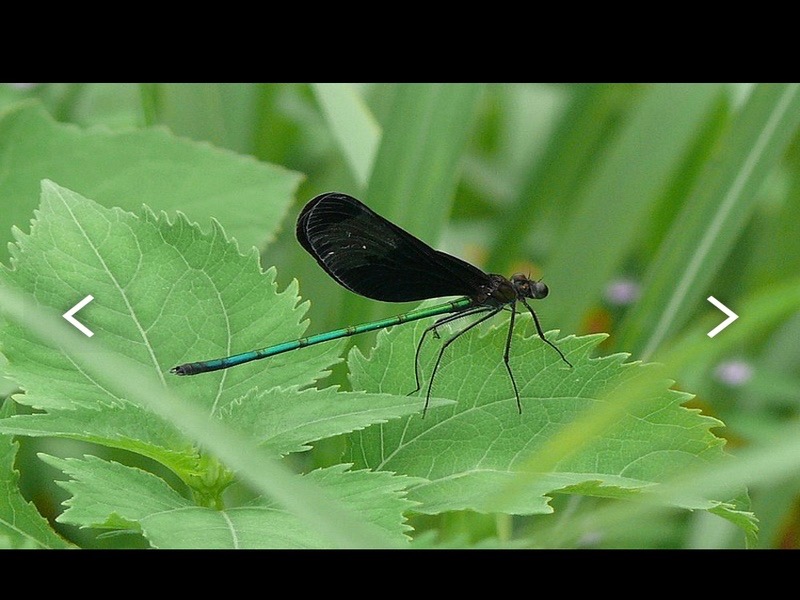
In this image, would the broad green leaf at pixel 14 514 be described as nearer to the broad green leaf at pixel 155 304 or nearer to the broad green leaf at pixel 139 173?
the broad green leaf at pixel 155 304

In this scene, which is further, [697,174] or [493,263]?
[697,174]

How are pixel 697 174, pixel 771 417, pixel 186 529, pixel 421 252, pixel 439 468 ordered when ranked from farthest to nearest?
pixel 697 174 < pixel 771 417 < pixel 421 252 < pixel 439 468 < pixel 186 529

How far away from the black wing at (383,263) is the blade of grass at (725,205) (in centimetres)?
55

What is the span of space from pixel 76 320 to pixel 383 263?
0.95 ft

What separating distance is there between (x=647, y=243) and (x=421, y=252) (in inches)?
54.2

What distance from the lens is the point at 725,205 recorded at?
4.70ft

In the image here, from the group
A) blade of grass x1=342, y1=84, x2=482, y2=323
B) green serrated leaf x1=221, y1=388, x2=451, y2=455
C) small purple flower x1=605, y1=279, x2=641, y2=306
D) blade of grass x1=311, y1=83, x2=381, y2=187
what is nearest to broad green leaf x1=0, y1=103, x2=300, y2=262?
blade of grass x1=342, y1=84, x2=482, y2=323

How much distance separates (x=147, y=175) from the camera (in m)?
1.26

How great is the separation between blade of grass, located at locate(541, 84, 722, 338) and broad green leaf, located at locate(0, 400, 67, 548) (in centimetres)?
98

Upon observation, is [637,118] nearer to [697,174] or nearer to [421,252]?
[697,174]

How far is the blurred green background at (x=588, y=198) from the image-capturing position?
142 centimetres

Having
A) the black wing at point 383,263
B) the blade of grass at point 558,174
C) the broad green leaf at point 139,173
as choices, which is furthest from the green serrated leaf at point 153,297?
the blade of grass at point 558,174

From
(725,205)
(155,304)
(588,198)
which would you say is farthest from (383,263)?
(588,198)
